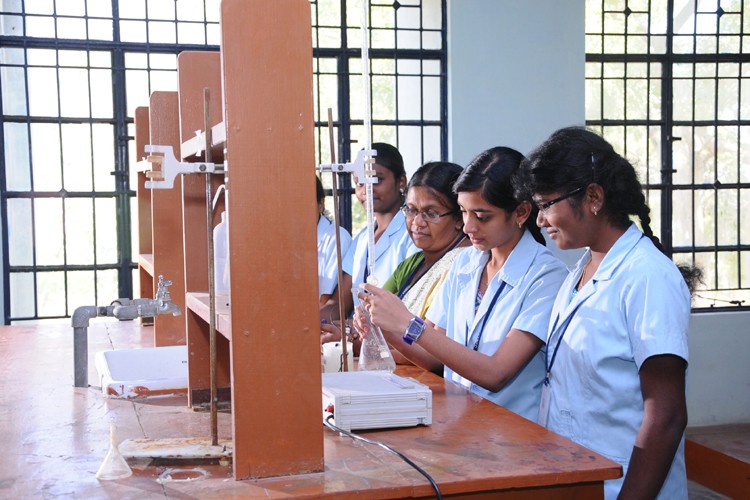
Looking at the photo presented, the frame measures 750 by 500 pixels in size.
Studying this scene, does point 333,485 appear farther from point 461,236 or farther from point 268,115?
point 461,236

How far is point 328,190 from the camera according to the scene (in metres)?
5.25

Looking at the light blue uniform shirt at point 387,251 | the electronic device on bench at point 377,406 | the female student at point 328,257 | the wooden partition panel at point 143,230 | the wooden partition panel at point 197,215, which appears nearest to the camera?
the electronic device on bench at point 377,406

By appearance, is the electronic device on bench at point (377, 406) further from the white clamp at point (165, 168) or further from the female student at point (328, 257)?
the female student at point (328, 257)

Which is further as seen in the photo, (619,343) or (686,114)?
(686,114)

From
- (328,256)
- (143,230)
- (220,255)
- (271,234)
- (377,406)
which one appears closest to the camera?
(271,234)

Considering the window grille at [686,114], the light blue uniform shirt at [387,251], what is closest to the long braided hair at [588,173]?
the light blue uniform shirt at [387,251]

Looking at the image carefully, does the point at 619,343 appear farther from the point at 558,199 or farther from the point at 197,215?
the point at 197,215

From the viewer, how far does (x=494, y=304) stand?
2123 mm

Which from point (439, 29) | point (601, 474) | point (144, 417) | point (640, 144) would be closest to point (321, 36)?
point (439, 29)

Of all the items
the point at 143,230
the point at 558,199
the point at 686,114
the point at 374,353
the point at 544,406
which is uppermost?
the point at 686,114

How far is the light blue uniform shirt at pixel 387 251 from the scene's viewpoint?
3279 mm

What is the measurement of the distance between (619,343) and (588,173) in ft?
1.19

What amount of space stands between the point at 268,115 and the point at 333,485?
1.88 feet

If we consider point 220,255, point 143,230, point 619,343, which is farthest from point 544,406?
point 143,230
